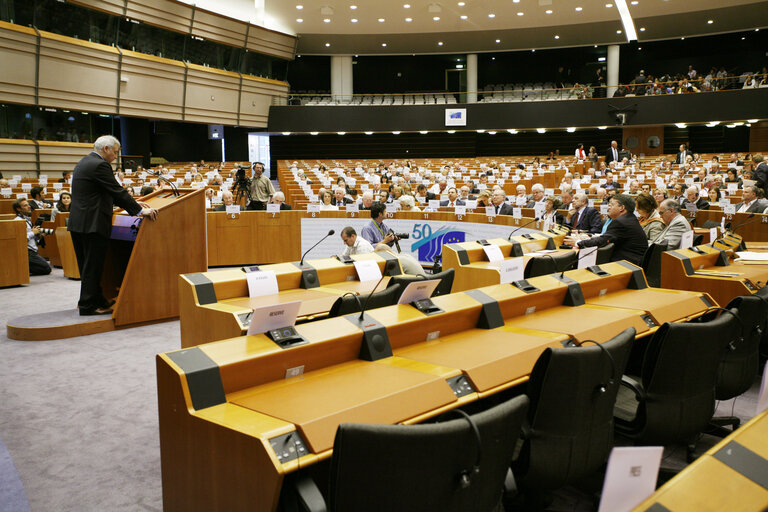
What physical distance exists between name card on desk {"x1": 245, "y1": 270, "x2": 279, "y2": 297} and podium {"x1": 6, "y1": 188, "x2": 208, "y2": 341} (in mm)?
1539

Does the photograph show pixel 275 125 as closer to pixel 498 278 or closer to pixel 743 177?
pixel 743 177

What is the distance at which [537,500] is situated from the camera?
2236mm

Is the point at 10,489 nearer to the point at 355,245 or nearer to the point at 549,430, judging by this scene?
the point at 549,430

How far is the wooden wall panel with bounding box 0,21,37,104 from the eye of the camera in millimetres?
13133

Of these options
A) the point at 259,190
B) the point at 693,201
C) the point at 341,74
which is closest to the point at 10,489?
the point at 259,190

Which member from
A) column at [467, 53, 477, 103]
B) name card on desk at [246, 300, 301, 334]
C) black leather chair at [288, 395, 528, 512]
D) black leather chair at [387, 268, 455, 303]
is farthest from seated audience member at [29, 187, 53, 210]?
column at [467, 53, 477, 103]

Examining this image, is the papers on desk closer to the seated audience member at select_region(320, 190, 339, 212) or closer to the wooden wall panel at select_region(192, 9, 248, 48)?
the seated audience member at select_region(320, 190, 339, 212)

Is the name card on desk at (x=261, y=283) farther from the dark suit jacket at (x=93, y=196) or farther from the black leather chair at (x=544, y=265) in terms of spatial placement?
the black leather chair at (x=544, y=265)

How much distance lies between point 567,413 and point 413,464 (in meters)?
0.86

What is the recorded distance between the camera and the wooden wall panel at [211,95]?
18422mm

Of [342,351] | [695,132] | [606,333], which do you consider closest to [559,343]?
[606,333]

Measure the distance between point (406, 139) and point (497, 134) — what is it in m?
3.84

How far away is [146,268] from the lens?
4.80 m

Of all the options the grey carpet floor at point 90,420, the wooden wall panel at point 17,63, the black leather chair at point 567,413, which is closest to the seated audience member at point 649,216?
the grey carpet floor at point 90,420
